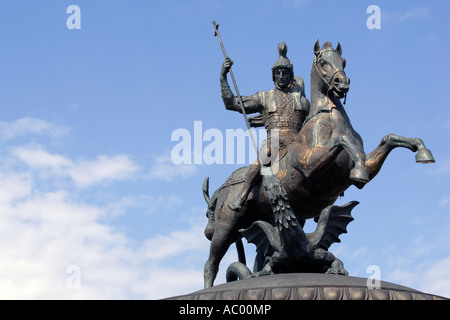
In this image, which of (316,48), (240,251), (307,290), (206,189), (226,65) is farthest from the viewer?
(206,189)

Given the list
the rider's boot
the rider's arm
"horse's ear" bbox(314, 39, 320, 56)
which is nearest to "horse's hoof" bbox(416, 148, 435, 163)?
the rider's boot

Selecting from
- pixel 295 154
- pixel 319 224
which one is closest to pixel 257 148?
pixel 295 154

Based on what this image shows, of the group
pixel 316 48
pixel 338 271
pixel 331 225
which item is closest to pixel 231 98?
pixel 316 48

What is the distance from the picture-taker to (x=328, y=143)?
12094 mm

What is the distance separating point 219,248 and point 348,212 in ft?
7.68

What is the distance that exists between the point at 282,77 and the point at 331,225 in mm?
2750

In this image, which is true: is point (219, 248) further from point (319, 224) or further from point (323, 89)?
point (323, 89)

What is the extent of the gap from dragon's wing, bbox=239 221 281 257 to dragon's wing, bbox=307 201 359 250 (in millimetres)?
525

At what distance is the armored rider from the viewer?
1358 cm

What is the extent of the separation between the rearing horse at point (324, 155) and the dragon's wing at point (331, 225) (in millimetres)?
249

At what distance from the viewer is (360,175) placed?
11.3 metres

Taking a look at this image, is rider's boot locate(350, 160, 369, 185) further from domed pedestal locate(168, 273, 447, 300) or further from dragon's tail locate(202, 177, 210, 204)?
dragon's tail locate(202, 177, 210, 204)

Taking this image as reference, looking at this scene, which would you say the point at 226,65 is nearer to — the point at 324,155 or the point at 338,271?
the point at 324,155

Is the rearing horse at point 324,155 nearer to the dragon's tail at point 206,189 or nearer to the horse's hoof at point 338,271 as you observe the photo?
the horse's hoof at point 338,271
